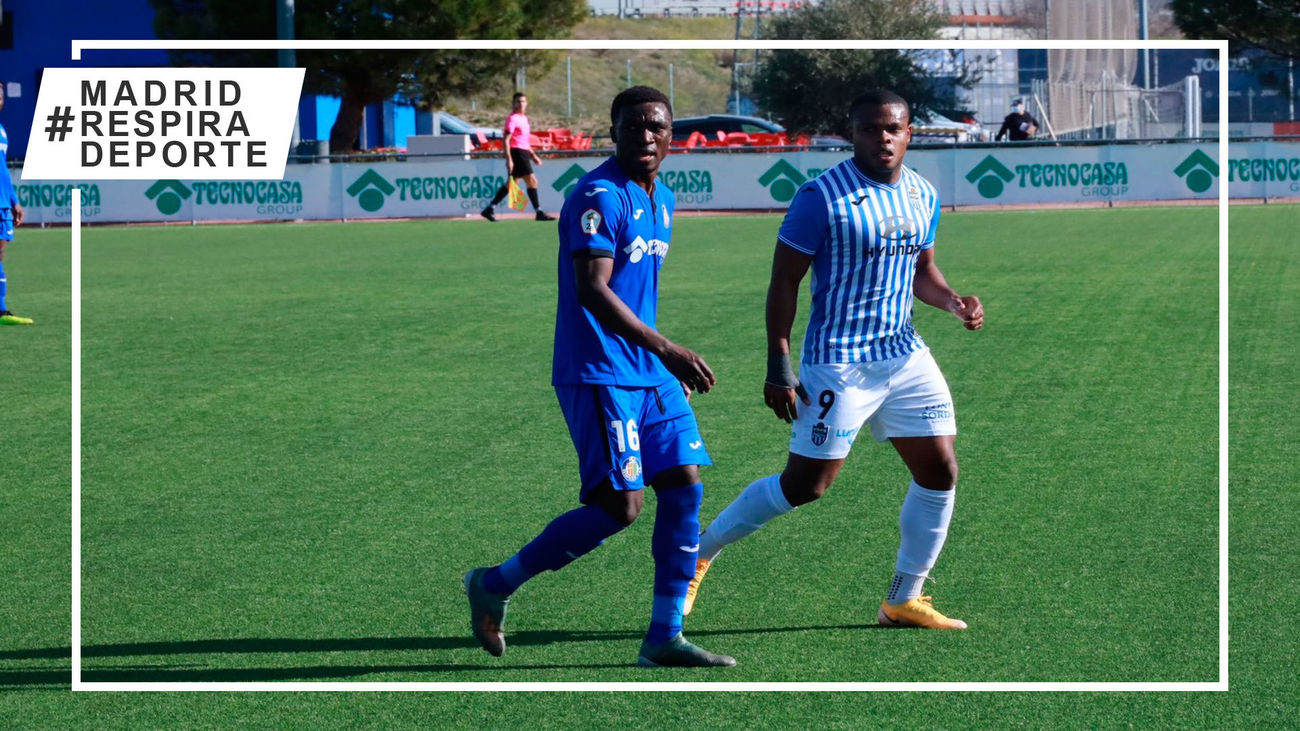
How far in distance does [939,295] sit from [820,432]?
717 mm

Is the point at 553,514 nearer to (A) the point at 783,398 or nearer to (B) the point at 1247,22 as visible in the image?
(A) the point at 783,398

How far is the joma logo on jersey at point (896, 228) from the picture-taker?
5.55 meters

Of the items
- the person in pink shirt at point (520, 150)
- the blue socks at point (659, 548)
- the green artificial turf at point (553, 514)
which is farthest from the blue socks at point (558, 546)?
the person in pink shirt at point (520, 150)

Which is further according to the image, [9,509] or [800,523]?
[9,509]

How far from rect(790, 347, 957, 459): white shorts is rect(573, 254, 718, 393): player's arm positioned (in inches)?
26.0

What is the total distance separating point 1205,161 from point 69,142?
26.9m

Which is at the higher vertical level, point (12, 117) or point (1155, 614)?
point (12, 117)

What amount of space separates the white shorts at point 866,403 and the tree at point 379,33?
121 ft

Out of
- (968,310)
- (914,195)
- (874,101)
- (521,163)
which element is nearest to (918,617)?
(968,310)

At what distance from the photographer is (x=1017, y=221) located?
2689cm

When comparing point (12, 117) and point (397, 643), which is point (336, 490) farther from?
point (12, 117)

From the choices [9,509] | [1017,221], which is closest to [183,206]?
[1017,221]

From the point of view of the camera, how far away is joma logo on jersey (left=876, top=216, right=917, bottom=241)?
18.2 feet

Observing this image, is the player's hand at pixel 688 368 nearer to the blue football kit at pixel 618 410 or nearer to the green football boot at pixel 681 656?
the blue football kit at pixel 618 410
